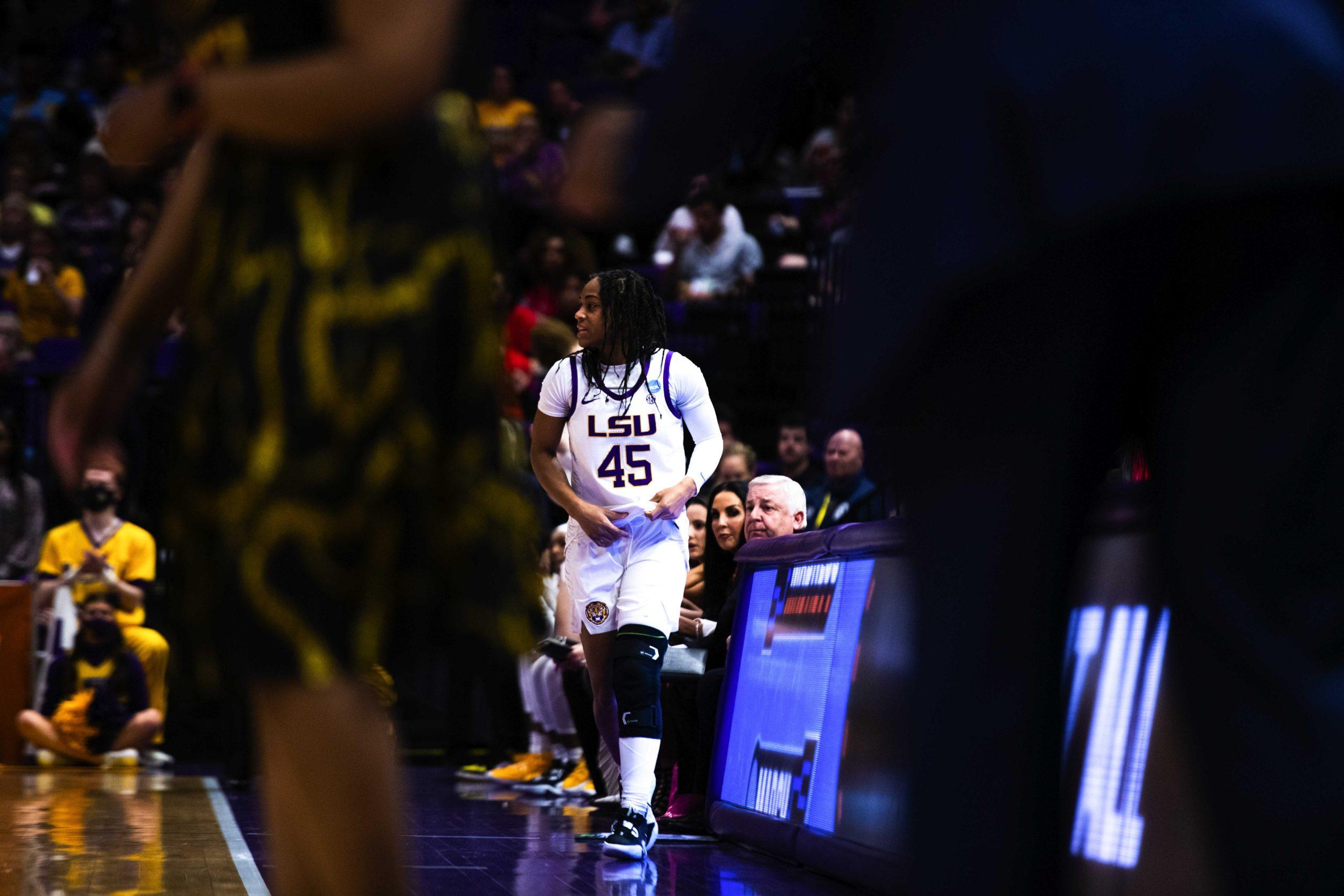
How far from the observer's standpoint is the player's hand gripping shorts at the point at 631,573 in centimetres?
662

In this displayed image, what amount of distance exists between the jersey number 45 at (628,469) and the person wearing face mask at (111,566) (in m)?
5.43

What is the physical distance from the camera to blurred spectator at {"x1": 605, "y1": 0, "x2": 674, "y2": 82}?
1598cm

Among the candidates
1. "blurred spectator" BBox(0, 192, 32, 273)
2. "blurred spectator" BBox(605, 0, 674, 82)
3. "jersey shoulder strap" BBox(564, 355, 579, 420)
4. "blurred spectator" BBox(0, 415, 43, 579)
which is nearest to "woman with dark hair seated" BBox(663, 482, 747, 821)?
"jersey shoulder strap" BBox(564, 355, 579, 420)

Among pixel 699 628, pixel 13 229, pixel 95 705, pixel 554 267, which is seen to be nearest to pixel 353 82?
pixel 699 628

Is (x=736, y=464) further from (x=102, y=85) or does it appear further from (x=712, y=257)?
(x=102, y=85)

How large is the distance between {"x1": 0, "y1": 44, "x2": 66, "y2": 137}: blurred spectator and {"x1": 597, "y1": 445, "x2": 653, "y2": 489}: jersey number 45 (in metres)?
12.7

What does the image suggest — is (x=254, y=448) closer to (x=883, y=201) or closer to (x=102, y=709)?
(x=883, y=201)

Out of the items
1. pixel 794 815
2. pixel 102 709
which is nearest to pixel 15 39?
pixel 102 709

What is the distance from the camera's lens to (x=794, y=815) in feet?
19.1

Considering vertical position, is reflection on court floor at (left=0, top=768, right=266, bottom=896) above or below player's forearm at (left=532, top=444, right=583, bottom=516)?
below

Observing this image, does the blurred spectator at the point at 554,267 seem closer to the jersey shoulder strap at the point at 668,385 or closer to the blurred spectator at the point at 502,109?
the blurred spectator at the point at 502,109

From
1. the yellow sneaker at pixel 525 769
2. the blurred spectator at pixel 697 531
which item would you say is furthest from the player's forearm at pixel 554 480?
the yellow sneaker at pixel 525 769

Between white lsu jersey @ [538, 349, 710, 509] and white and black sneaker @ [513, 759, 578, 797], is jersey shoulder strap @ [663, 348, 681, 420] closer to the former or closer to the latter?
white lsu jersey @ [538, 349, 710, 509]

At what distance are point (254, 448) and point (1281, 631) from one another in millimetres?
1112
